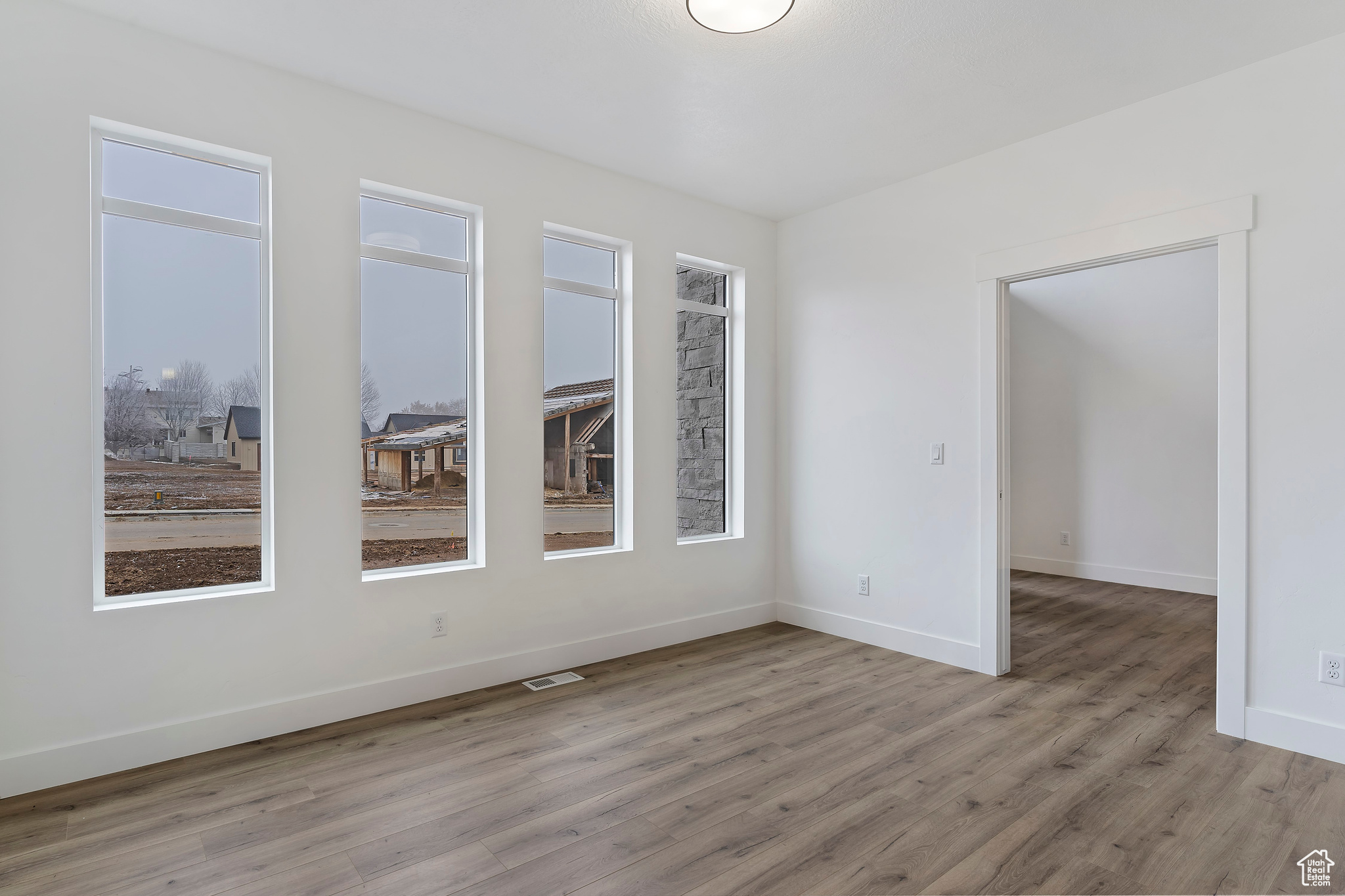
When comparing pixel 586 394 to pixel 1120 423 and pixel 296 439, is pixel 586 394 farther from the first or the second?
pixel 1120 423

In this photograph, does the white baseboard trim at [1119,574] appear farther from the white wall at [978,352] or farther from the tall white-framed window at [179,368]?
the tall white-framed window at [179,368]

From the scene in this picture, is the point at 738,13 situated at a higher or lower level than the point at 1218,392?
higher

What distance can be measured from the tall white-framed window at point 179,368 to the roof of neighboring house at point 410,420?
0.54 meters

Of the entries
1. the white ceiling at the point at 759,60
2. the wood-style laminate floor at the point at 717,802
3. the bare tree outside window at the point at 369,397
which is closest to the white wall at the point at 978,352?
the white ceiling at the point at 759,60

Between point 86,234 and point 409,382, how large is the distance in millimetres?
1335

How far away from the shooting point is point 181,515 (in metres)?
2.88

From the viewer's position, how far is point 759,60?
9.55ft

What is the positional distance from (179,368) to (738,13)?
2.65 metres

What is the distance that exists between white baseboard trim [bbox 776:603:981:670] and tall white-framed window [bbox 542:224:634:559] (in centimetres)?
146

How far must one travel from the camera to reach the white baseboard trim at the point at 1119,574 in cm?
586

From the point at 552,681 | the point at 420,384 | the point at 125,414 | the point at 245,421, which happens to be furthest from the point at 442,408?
the point at 552,681

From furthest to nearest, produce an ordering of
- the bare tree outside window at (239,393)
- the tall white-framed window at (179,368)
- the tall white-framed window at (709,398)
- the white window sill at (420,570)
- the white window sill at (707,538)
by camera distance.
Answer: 1. the tall white-framed window at (709,398)
2. the white window sill at (707,538)
3. the white window sill at (420,570)
4. the bare tree outside window at (239,393)
5. the tall white-framed window at (179,368)

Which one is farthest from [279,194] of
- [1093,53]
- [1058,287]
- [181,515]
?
[1058,287]

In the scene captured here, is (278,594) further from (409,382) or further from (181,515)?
(409,382)
